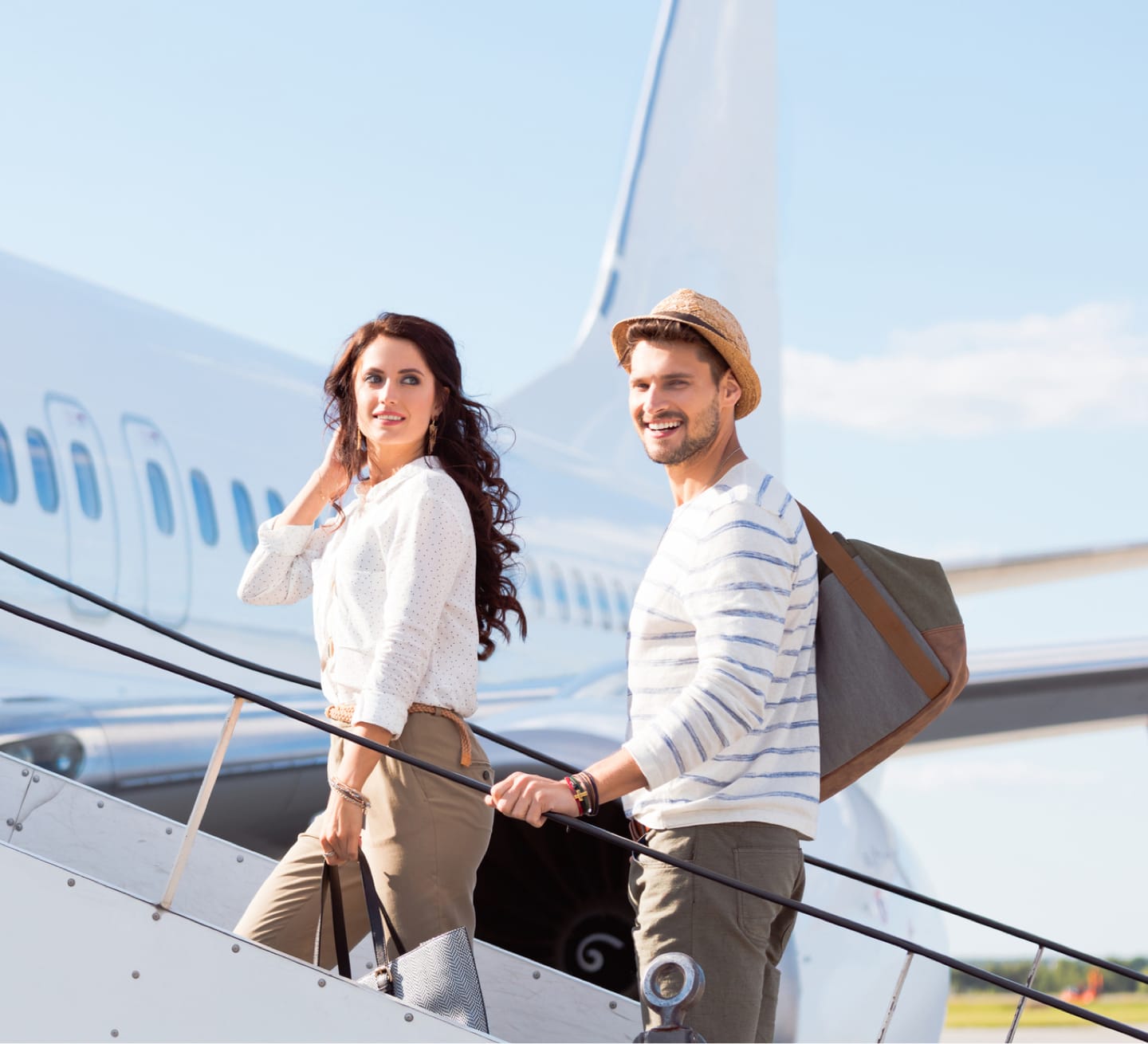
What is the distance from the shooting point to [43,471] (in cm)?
468

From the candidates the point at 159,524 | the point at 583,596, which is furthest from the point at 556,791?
the point at 583,596

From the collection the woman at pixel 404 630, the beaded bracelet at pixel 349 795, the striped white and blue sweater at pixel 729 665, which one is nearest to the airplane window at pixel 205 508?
the woman at pixel 404 630

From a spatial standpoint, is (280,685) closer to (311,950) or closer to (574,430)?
(311,950)

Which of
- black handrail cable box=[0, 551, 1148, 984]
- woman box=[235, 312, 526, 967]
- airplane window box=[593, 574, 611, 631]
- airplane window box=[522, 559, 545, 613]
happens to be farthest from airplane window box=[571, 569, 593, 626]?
woman box=[235, 312, 526, 967]

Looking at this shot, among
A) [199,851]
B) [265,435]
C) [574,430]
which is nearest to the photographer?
[199,851]

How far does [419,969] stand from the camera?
6.16 feet

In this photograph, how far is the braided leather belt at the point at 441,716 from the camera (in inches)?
78.9

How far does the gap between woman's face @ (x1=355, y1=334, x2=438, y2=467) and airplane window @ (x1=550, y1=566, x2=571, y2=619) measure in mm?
6450

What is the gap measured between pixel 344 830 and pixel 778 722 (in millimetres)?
603

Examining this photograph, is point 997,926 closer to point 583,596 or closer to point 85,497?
point 85,497

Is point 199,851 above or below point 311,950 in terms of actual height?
above

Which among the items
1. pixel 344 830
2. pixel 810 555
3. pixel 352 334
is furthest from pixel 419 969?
pixel 352 334

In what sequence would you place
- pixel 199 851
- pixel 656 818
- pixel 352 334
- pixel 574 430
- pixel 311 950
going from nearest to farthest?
pixel 656 818 < pixel 311 950 < pixel 352 334 < pixel 199 851 < pixel 574 430

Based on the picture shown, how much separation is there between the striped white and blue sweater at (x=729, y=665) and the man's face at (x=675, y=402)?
71 millimetres
